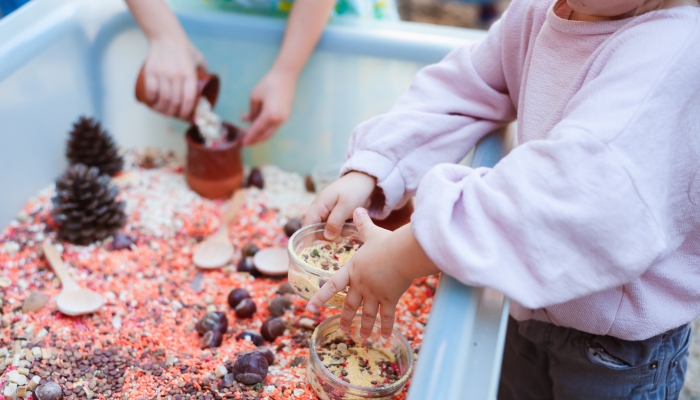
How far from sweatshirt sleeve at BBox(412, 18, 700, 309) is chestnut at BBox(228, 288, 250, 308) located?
449mm

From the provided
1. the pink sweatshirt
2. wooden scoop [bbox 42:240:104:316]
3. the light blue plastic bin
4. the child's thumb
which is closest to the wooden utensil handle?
wooden scoop [bbox 42:240:104:316]

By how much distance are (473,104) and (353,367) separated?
0.33 m

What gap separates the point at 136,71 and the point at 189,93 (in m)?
0.23

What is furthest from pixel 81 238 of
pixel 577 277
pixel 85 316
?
pixel 577 277

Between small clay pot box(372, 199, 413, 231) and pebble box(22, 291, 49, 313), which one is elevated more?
small clay pot box(372, 199, 413, 231)

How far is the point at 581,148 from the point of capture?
424 millimetres

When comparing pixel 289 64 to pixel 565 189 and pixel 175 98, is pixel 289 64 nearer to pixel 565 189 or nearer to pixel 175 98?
pixel 175 98

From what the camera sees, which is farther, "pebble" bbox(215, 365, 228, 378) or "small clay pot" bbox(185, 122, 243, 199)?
"small clay pot" bbox(185, 122, 243, 199)

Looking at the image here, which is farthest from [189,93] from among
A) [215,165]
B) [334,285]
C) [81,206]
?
[334,285]

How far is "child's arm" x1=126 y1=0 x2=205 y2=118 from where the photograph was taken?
1001mm

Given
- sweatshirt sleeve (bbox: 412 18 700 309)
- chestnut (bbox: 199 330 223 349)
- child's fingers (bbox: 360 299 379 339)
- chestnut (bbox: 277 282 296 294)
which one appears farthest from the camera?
chestnut (bbox: 277 282 296 294)

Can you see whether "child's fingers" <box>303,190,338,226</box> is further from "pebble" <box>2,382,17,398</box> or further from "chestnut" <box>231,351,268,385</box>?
"pebble" <box>2,382,17,398</box>

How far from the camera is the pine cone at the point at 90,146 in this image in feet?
3.43

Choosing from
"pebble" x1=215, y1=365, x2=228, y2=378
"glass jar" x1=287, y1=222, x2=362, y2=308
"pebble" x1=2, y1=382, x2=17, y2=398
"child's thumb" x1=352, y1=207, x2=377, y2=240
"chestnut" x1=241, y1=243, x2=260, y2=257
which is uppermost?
"child's thumb" x1=352, y1=207, x2=377, y2=240
